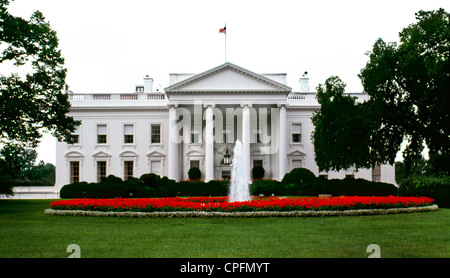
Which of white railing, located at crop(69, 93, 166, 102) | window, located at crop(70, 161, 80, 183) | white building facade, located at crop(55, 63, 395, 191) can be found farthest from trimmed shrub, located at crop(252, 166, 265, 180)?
Answer: window, located at crop(70, 161, 80, 183)

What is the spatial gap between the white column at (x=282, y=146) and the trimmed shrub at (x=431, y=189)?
52.3ft

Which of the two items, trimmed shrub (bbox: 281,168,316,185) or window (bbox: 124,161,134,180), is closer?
trimmed shrub (bbox: 281,168,316,185)

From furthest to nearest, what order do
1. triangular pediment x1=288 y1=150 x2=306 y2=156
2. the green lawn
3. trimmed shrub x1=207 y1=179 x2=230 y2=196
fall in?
triangular pediment x1=288 y1=150 x2=306 y2=156, trimmed shrub x1=207 y1=179 x2=230 y2=196, the green lawn

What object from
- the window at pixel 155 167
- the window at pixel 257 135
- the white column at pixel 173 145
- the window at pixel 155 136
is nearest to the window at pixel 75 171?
the window at pixel 155 167

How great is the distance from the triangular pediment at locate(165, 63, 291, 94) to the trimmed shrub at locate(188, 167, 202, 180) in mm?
6929

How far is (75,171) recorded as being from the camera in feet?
142

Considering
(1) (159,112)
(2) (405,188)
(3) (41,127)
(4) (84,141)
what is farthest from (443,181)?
(4) (84,141)

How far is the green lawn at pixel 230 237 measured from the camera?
327 inches

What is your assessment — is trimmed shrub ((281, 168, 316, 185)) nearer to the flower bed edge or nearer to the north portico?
the north portico

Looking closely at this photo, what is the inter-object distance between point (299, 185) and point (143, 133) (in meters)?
17.9

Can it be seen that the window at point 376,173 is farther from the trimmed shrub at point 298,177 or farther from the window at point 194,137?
the window at point 194,137

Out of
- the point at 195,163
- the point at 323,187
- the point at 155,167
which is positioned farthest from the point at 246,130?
the point at 323,187

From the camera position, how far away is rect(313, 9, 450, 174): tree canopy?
22.6 metres

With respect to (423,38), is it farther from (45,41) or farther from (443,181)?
(45,41)
